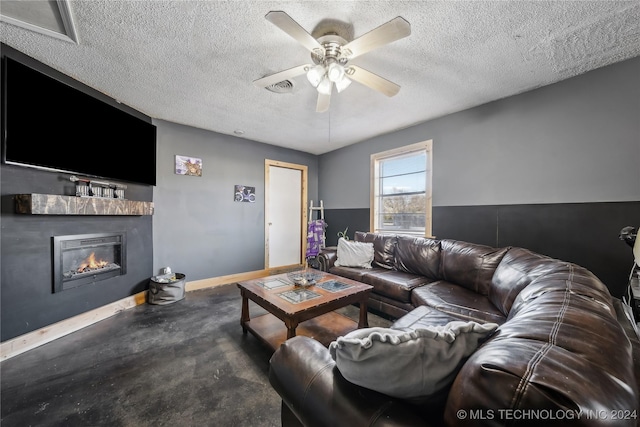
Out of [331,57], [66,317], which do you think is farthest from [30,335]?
[331,57]

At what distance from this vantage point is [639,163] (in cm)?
198

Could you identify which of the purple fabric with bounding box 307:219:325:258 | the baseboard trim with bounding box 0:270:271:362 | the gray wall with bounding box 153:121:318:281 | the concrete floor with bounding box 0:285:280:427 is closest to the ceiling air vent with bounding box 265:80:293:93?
the gray wall with bounding box 153:121:318:281

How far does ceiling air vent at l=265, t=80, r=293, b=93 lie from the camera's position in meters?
2.42

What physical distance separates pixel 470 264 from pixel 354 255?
1.37m

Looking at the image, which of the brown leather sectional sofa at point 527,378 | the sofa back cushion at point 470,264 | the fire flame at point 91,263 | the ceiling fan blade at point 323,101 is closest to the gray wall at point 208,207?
the fire flame at point 91,263

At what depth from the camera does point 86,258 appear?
2617 millimetres

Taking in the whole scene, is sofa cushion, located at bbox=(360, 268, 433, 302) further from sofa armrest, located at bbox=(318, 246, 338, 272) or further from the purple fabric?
the purple fabric

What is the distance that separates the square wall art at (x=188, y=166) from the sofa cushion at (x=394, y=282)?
2.97 meters

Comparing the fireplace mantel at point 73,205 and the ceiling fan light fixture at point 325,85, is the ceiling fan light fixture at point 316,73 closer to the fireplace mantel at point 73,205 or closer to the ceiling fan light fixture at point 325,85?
the ceiling fan light fixture at point 325,85

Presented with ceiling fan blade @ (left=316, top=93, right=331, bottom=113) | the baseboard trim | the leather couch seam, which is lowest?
the baseboard trim

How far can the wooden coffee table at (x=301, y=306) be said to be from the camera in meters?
1.86

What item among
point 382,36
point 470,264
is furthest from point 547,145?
point 382,36

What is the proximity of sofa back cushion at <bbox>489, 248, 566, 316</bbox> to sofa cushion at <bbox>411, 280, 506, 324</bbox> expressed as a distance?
82mm

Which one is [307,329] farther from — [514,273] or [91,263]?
[91,263]
